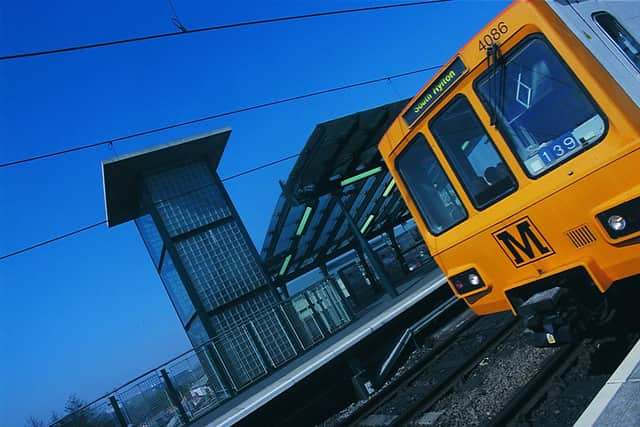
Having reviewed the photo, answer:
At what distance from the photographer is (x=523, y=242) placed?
4.33m

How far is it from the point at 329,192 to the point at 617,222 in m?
8.78

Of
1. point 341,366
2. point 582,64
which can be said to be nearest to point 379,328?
point 341,366

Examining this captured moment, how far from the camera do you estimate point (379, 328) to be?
9.03 metres

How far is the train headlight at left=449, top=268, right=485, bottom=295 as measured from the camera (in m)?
4.96

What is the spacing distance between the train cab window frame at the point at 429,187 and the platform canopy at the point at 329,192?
174 inches

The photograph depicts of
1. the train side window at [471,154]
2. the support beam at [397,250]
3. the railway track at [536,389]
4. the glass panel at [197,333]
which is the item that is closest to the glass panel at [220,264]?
the glass panel at [197,333]

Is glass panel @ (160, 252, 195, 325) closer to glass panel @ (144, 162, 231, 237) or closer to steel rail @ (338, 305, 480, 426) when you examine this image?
glass panel @ (144, 162, 231, 237)

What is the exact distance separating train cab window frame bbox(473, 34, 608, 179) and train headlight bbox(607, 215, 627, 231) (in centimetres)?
59

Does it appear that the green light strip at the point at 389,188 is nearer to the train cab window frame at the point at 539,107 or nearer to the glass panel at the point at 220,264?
the glass panel at the point at 220,264

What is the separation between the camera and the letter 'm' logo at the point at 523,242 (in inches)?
165

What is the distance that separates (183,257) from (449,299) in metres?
6.46

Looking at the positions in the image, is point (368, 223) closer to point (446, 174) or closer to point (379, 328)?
point (379, 328)

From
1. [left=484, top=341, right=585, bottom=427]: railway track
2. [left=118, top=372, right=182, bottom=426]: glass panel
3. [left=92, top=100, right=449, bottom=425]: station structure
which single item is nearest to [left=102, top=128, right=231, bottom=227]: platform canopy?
[left=92, top=100, right=449, bottom=425]: station structure

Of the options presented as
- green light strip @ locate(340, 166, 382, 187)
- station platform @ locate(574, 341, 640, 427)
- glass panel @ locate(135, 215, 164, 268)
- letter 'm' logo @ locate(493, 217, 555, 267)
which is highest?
glass panel @ locate(135, 215, 164, 268)
